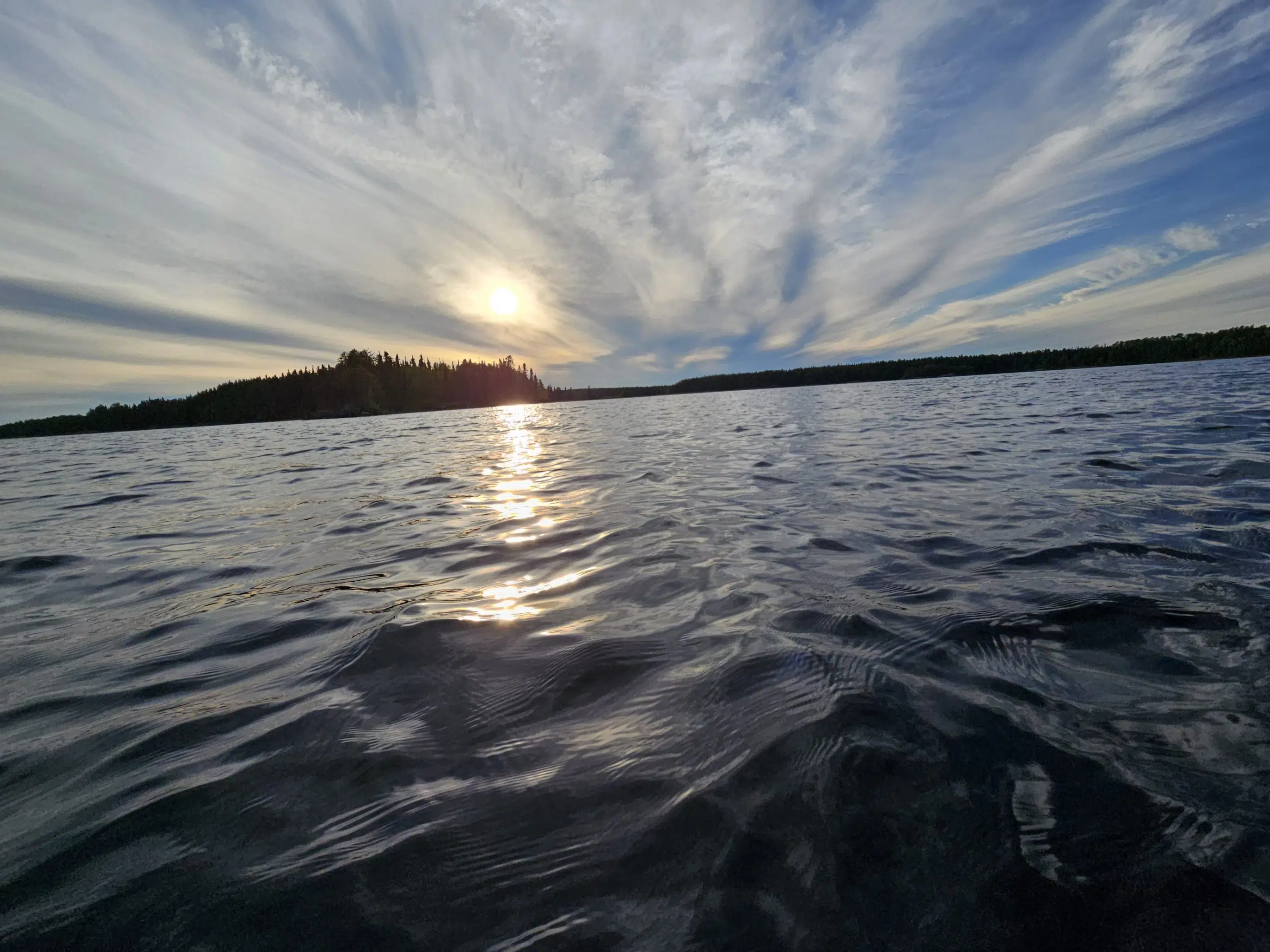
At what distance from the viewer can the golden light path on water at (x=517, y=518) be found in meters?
4.84

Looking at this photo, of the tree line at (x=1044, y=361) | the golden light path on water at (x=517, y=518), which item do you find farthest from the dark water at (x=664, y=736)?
the tree line at (x=1044, y=361)

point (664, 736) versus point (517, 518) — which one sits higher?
point (664, 736)

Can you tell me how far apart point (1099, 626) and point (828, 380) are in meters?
189

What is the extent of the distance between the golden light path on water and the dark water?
69 millimetres

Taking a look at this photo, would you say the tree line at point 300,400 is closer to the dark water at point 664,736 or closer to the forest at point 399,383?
the forest at point 399,383

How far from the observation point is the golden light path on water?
4.84 m

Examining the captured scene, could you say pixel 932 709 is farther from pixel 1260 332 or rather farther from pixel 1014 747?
pixel 1260 332

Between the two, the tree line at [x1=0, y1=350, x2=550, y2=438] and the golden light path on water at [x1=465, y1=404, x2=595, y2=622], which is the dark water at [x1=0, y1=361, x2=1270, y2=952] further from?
the tree line at [x1=0, y1=350, x2=550, y2=438]

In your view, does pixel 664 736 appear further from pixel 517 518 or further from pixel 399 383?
pixel 399 383

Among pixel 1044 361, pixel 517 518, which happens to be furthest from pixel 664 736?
pixel 1044 361

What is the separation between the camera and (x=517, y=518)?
8.79m

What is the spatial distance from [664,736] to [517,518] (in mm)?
6328

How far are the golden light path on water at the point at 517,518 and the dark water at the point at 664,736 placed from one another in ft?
0.23

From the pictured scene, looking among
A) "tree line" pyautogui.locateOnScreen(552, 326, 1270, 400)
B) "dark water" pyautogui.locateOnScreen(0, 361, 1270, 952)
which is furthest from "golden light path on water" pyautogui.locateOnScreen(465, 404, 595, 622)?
"tree line" pyautogui.locateOnScreen(552, 326, 1270, 400)
